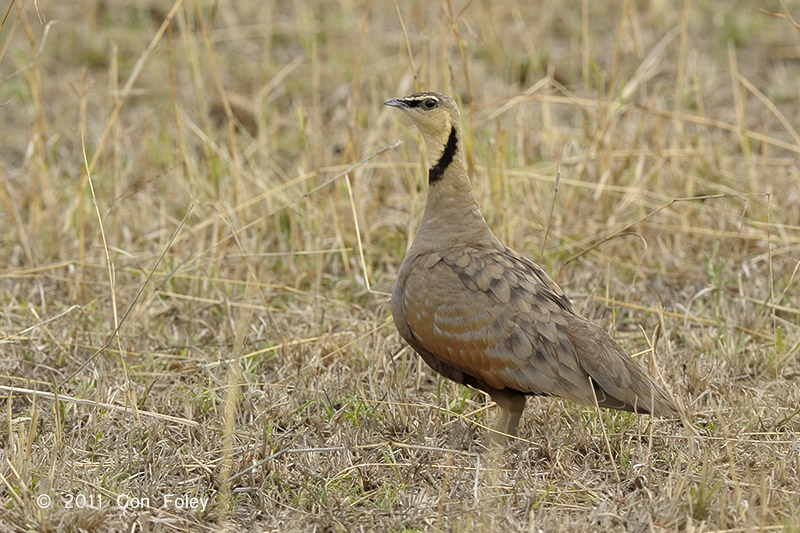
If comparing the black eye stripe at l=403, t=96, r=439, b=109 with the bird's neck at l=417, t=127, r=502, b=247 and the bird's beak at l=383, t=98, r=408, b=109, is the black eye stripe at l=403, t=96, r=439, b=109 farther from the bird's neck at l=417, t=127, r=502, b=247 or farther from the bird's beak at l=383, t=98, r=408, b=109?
the bird's neck at l=417, t=127, r=502, b=247

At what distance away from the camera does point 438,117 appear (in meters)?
4.36

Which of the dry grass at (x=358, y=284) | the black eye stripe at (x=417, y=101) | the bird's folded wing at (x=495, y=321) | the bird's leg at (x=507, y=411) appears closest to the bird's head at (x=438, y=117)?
the black eye stripe at (x=417, y=101)

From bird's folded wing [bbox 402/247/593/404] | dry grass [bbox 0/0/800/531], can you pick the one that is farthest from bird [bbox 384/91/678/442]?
dry grass [bbox 0/0/800/531]

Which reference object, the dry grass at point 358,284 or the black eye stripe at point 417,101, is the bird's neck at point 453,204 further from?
the dry grass at point 358,284

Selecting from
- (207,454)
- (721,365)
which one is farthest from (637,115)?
(207,454)

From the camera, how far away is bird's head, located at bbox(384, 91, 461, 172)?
14.3 feet

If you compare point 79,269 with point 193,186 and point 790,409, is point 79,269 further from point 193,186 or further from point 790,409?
point 790,409

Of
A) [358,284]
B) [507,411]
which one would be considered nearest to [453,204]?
[507,411]

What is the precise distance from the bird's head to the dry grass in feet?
2.27

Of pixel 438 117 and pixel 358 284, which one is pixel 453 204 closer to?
pixel 438 117

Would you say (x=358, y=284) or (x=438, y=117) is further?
(x=358, y=284)

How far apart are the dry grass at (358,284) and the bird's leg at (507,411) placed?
0.11 meters

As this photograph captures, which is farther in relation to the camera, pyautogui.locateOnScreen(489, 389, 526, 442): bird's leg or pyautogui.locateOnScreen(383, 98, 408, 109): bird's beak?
pyautogui.locateOnScreen(383, 98, 408, 109): bird's beak

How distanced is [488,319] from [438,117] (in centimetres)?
95
